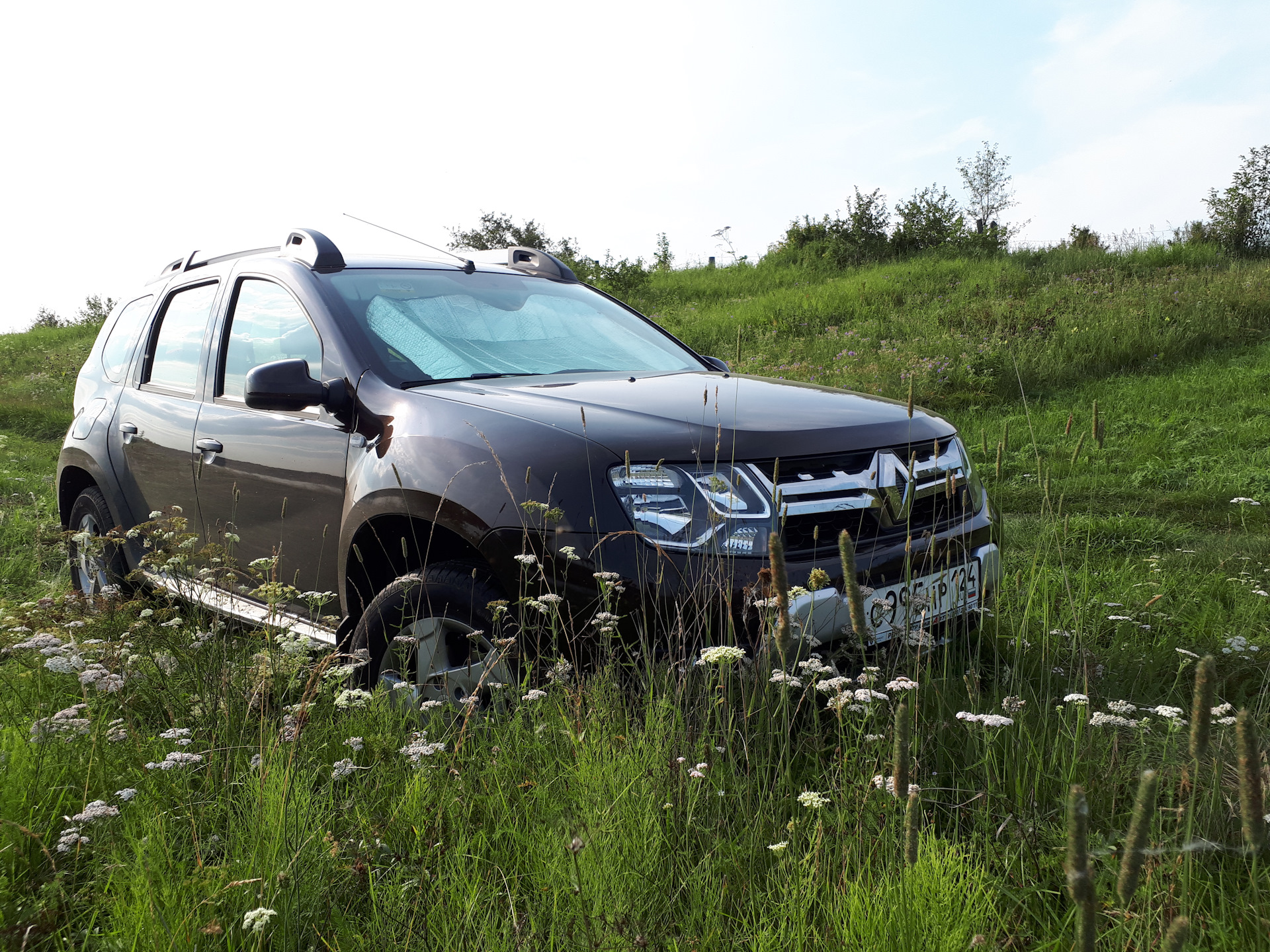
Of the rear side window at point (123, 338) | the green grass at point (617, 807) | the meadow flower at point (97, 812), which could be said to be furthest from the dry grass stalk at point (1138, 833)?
the rear side window at point (123, 338)

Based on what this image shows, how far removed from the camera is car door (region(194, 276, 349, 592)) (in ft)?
10.3

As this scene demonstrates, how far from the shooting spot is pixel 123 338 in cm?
489

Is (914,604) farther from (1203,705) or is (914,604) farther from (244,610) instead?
(244,610)

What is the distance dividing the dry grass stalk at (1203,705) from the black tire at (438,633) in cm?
171

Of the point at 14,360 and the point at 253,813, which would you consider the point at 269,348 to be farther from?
the point at 14,360

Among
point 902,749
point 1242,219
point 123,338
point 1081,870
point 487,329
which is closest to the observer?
point 1081,870

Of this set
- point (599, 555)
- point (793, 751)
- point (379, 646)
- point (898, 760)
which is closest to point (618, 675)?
point (599, 555)

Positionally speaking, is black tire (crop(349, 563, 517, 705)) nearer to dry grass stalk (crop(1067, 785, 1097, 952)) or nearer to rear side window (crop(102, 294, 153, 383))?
dry grass stalk (crop(1067, 785, 1097, 952))

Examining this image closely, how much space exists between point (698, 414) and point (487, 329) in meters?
1.30

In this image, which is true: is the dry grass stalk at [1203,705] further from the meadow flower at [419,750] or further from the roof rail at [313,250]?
the roof rail at [313,250]

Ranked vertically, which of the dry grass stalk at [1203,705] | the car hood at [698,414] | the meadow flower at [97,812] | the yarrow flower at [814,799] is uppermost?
the car hood at [698,414]

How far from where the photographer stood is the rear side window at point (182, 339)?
4082 mm

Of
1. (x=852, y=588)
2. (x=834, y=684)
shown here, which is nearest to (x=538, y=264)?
(x=834, y=684)

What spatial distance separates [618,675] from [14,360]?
2555 centimetres
